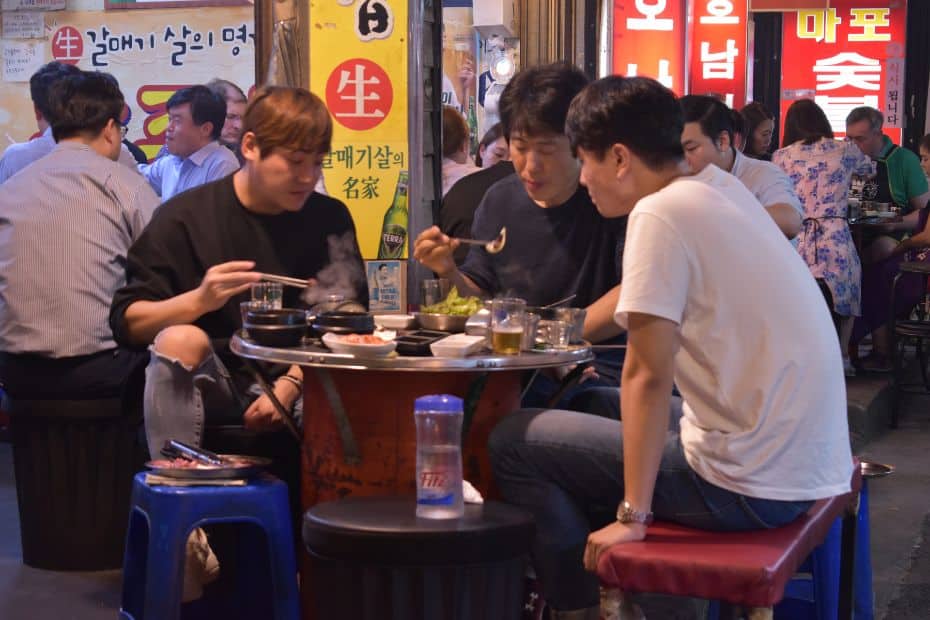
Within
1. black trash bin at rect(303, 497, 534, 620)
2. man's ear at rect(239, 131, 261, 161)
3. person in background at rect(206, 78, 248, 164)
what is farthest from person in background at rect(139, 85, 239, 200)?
black trash bin at rect(303, 497, 534, 620)

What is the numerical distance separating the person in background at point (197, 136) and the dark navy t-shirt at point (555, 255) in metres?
3.63

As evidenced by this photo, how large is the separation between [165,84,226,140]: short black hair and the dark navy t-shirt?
377cm

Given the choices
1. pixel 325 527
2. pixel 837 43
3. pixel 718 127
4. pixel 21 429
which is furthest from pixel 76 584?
pixel 837 43

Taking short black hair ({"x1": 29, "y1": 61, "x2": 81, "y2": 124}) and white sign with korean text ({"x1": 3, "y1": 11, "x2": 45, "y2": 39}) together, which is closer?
short black hair ({"x1": 29, "y1": 61, "x2": 81, "y2": 124})

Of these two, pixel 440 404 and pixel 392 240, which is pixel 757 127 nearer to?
pixel 392 240

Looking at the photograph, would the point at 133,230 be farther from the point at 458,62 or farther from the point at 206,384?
the point at 458,62

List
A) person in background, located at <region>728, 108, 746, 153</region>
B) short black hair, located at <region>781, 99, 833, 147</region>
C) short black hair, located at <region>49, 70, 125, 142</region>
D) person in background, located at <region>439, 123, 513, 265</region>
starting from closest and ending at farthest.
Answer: short black hair, located at <region>49, 70, 125, 142</region> → person in background, located at <region>439, 123, 513, 265</region> → person in background, located at <region>728, 108, 746, 153</region> → short black hair, located at <region>781, 99, 833, 147</region>

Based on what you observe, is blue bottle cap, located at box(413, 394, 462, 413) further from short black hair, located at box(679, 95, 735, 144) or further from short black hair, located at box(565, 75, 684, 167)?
short black hair, located at box(679, 95, 735, 144)

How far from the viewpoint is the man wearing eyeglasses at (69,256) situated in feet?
16.9

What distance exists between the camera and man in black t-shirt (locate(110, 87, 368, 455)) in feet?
13.1

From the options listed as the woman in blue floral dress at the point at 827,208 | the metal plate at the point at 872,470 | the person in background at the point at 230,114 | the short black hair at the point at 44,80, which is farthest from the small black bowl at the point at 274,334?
the woman in blue floral dress at the point at 827,208

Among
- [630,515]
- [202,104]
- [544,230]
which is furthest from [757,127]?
[630,515]

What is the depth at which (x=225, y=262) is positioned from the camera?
4.29m

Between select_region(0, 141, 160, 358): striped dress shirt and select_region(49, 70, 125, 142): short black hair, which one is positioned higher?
select_region(49, 70, 125, 142): short black hair
